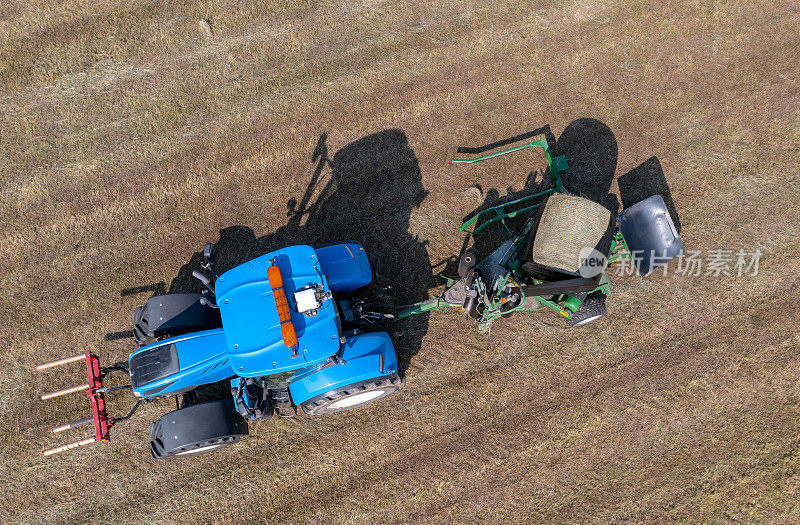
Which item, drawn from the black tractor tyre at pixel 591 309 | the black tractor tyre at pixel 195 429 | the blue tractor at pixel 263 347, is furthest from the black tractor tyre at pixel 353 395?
the black tractor tyre at pixel 591 309

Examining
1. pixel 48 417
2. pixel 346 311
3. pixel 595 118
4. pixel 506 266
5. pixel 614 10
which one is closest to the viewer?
pixel 346 311

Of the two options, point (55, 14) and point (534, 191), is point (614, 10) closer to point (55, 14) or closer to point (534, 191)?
point (534, 191)

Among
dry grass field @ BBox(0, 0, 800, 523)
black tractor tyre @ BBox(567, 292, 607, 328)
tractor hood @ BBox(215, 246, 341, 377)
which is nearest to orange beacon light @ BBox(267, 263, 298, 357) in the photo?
tractor hood @ BBox(215, 246, 341, 377)

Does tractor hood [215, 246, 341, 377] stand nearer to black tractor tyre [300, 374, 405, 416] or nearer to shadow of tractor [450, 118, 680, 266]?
black tractor tyre [300, 374, 405, 416]

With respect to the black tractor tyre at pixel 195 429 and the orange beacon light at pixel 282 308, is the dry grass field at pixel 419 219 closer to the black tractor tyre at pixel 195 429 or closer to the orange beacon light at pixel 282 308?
the black tractor tyre at pixel 195 429

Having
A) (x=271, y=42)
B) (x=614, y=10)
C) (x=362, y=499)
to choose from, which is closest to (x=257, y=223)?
(x=271, y=42)

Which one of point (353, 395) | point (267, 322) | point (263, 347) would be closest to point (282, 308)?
point (267, 322)
